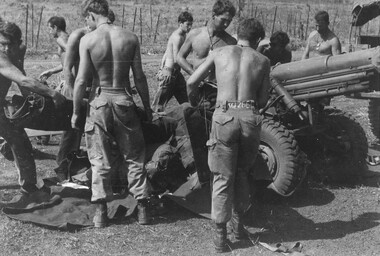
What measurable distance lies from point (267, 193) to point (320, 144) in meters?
1.23

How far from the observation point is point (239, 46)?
527 cm

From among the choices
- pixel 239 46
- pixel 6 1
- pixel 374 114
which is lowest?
pixel 6 1

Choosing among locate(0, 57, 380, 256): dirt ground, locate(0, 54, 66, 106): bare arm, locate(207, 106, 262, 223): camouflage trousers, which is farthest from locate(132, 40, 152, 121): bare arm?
locate(0, 57, 380, 256): dirt ground

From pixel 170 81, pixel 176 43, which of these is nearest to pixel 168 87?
pixel 170 81

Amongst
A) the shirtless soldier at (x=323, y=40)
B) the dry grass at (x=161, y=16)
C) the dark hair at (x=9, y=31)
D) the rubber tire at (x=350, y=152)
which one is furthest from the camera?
the dry grass at (x=161, y=16)

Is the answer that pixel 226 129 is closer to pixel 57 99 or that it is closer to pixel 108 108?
pixel 108 108

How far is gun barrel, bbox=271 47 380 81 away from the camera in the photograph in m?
6.56

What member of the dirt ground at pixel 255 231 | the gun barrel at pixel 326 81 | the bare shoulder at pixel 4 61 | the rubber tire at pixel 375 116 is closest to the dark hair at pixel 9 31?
the bare shoulder at pixel 4 61

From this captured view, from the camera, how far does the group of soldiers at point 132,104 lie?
5160 millimetres

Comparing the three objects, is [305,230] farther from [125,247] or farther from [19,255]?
[19,255]

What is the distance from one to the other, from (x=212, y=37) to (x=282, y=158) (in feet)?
6.15

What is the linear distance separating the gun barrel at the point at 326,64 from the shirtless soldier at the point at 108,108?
1991 mm

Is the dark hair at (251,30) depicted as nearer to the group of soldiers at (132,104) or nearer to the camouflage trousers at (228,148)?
the group of soldiers at (132,104)

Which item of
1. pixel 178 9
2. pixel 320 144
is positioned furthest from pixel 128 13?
pixel 320 144
